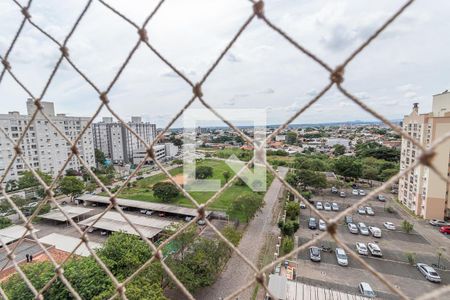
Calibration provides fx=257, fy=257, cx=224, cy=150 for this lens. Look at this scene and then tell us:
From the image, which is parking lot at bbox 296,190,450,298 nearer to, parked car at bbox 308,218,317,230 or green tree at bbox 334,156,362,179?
parked car at bbox 308,218,317,230

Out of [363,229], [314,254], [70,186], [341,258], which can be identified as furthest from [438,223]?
[70,186]

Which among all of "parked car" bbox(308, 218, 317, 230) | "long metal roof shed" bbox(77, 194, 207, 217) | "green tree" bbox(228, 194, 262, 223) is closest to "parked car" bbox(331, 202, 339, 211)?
"parked car" bbox(308, 218, 317, 230)

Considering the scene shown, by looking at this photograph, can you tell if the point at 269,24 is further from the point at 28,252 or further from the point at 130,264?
the point at 28,252

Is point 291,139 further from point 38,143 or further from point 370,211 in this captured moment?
point 38,143

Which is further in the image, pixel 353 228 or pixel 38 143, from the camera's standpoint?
pixel 38 143

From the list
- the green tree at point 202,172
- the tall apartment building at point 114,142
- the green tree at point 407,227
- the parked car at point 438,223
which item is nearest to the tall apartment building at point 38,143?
the tall apartment building at point 114,142

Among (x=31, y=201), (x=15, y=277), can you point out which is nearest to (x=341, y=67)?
(x=15, y=277)

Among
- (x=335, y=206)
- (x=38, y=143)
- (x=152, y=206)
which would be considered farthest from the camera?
(x=38, y=143)
